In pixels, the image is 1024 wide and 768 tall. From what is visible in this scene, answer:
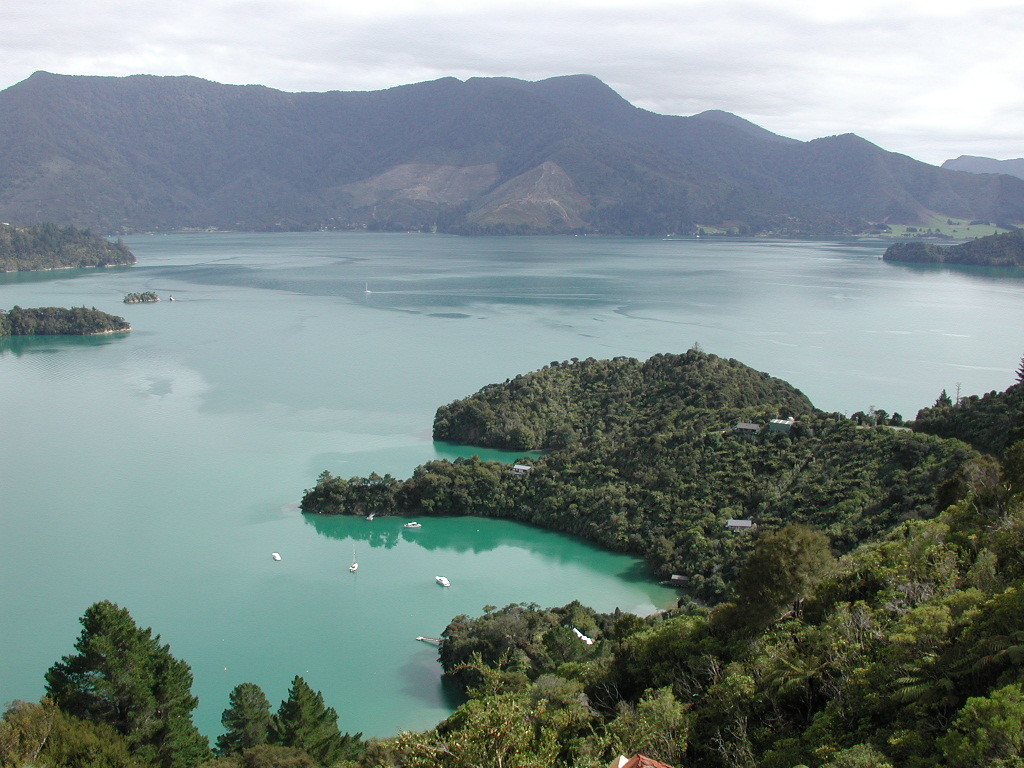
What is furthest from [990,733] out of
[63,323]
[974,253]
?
[974,253]

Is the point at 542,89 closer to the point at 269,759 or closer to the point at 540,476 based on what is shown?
the point at 540,476

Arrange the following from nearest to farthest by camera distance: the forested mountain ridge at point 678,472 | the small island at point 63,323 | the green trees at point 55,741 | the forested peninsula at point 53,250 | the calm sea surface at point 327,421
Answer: the green trees at point 55,741 < the calm sea surface at point 327,421 < the forested mountain ridge at point 678,472 < the small island at point 63,323 < the forested peninsula at point 53,250

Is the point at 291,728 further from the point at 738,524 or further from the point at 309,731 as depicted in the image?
the point at 738,524

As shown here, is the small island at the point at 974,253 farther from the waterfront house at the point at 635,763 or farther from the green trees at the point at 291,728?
the waterfront house at the point at 635,763

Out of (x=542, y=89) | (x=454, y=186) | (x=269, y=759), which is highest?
(x=542, y=89)

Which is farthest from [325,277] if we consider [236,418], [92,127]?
[92,127]

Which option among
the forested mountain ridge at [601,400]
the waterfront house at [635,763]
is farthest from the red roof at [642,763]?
the forested mountain ridge at [601,400]
